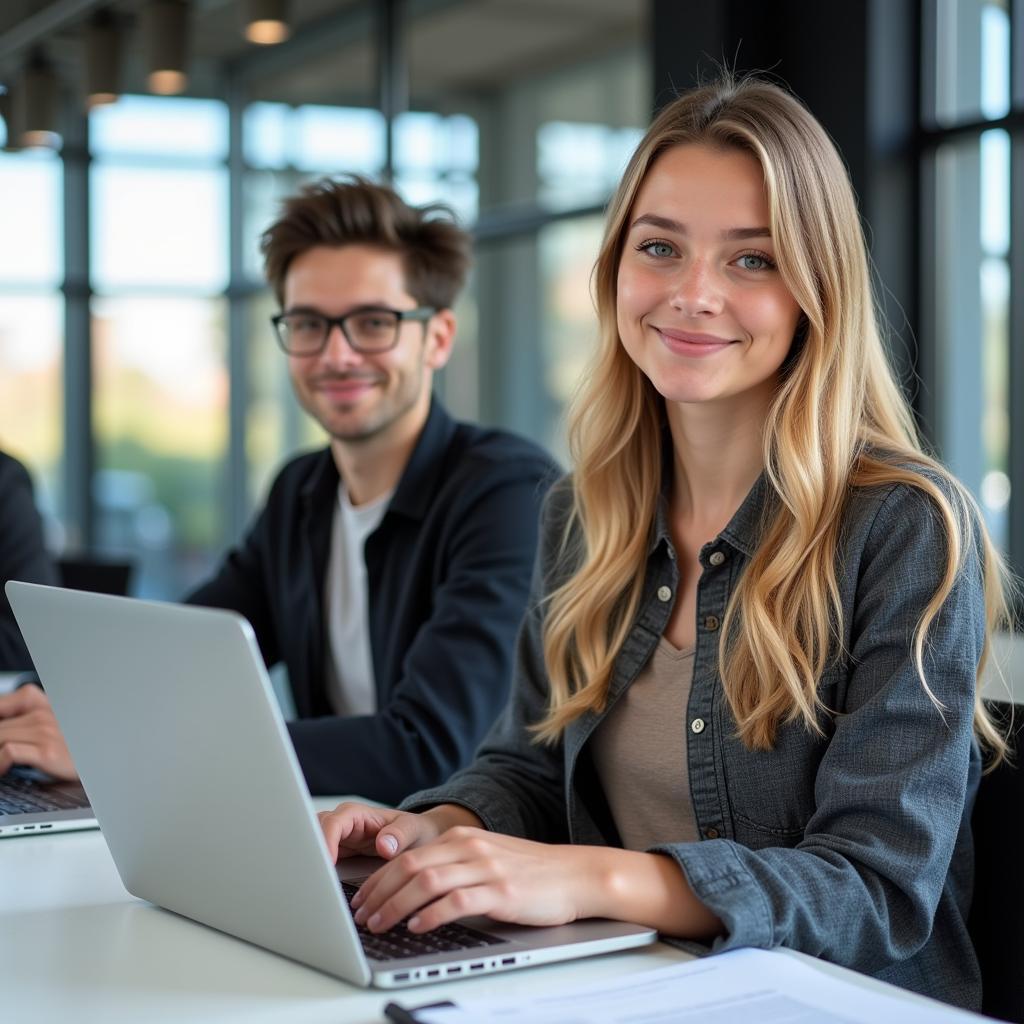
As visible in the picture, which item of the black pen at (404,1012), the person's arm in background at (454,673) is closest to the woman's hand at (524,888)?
the black pen at (404,1012)

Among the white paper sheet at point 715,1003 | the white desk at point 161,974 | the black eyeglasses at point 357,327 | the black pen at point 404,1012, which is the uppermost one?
the black eyeglasses at point 357,327

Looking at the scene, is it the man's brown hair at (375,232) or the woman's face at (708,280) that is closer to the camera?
the woman's face at (708,280)

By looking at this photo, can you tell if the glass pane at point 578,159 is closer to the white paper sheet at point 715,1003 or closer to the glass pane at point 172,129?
the glass pane at point 172,129

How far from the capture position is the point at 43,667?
1336 millimetres

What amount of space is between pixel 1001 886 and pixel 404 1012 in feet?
2.27

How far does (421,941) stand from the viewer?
3.93 ft

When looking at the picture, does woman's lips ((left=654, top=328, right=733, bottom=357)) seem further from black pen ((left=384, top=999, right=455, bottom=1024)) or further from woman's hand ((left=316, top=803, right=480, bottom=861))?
black pen ((left=384, top=999, right=455, bottom=1024))

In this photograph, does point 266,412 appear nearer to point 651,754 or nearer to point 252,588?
point 252,588

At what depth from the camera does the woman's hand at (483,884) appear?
3.93ft

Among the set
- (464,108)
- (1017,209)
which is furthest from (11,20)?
(1017,209)

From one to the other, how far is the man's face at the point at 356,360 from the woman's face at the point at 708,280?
101cm

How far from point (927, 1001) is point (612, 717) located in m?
0.61

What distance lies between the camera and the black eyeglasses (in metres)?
2.57

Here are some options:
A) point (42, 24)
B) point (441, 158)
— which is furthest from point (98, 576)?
point (441, 158)
